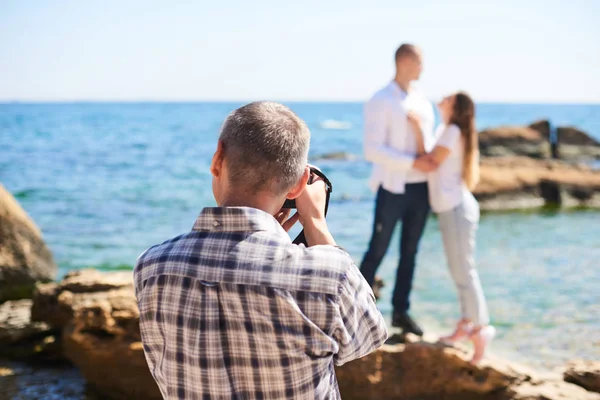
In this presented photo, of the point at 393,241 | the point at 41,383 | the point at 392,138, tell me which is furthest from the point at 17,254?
the point at 393,241

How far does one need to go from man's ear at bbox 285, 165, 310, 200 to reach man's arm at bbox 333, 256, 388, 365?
24 centimetres

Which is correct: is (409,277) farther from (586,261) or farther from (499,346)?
(586,261)

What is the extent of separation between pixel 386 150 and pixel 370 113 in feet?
1.05

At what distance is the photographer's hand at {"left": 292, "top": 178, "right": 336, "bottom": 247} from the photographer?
171 cm

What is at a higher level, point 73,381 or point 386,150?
point 386,150

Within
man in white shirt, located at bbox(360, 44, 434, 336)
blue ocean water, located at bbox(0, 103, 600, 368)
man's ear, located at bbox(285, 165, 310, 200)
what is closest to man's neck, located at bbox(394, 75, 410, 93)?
man in white shirt, located at bbox(360, 44, 434, 336)

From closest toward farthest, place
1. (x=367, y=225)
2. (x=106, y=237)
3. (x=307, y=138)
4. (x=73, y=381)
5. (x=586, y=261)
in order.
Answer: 1. (x=307, y=138)
2. (x=73, y=381)
3. (x=586, y=261)
4. (x=106, y=237)
5. (x=367, y=225)

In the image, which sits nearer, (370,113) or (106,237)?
(370,113)

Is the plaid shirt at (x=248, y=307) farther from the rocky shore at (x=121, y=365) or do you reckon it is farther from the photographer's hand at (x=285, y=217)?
the rocky shore at (x=121, y=365)

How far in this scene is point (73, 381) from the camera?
4551mm

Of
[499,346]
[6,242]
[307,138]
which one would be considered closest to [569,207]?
[499,346]

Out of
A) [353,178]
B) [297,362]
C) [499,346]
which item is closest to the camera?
[297,362]

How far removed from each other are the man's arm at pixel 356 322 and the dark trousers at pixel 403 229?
3.23 meters

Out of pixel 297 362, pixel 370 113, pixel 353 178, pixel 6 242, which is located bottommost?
pixel 353 178
